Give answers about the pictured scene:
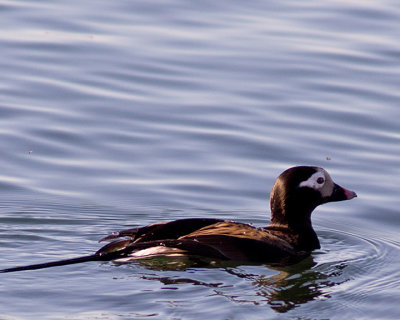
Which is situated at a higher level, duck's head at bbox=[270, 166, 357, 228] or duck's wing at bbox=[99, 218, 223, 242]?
duck's head at bbox=[270, 166, 357, 228]

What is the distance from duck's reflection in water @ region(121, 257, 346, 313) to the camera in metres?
9.62

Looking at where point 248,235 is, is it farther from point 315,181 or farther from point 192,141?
point 192,141

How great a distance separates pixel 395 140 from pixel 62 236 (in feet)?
15.5

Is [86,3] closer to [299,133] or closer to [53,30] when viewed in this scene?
[53,30]

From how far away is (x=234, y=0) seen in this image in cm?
1928

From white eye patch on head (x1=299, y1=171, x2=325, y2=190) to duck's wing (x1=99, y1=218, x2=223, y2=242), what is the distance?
3.59ft

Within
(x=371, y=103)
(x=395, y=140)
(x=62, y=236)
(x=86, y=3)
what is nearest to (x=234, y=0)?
(x=86, y=3)

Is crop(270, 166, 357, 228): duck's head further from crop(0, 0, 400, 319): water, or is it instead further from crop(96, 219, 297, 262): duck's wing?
crop(96, 219, 297, 262): duck's wing

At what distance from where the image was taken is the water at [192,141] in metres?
9.74

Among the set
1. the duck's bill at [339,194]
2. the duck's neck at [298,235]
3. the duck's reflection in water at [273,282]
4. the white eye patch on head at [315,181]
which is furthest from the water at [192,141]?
the white eye patch on head at [315,181]

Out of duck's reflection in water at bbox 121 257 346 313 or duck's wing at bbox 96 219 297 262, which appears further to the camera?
duck's wing at bbox 96 219 297 262

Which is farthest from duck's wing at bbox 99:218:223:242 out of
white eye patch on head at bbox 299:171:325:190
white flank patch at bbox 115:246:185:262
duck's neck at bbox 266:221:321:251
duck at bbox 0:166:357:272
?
white eye patch on head at bbox 299:171:325:190

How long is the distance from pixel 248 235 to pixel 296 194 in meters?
0.92

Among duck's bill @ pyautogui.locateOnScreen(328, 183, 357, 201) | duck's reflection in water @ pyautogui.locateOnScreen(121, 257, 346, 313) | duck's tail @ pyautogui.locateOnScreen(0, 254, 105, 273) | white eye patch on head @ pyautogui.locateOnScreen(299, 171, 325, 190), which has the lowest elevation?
duck's reflection in water @ pyautogui.locateOnScreen(121, 257, 346, 313)
